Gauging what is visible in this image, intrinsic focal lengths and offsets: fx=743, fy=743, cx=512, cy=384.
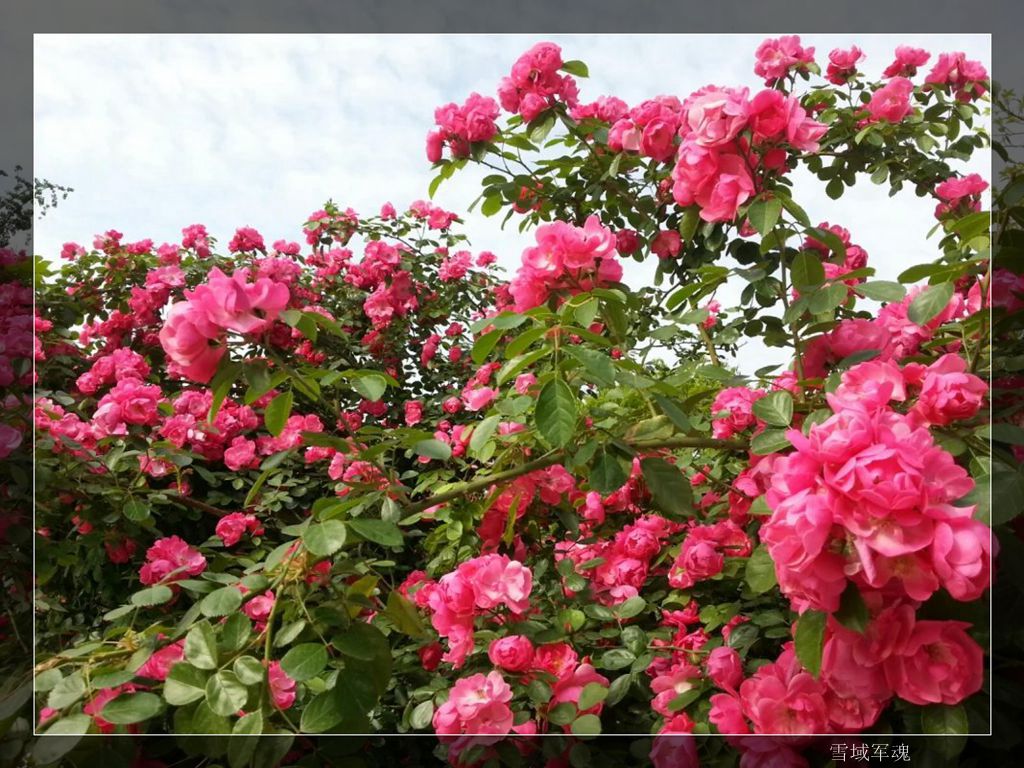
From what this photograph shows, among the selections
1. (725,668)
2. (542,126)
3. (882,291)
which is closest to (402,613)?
(725,668)

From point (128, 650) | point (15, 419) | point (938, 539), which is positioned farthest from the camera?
point (15, 419)

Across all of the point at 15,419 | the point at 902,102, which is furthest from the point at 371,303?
the point at 902,102

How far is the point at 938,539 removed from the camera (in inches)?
27.7

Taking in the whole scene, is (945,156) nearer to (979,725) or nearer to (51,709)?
(979,725)

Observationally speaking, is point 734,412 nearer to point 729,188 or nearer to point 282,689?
point 729,188

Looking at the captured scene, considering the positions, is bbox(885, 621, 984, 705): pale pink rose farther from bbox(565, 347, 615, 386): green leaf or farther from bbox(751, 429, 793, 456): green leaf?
bbox(565, 347, 615, 386): green leaf

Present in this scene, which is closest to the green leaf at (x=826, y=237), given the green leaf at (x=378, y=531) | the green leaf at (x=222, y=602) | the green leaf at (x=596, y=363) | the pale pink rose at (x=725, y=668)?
the green leaf at (x=596, y=363)

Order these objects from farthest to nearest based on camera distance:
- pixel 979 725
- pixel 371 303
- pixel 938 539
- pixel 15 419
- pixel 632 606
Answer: pixel 371 303 < pixel 15 419 < pixel 632 606 < pixel 979 725 < pixel 938 539

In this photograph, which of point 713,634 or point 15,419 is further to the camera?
point 15,419

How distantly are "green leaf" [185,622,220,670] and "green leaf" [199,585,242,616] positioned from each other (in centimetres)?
2

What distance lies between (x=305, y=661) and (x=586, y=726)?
1.44 feet

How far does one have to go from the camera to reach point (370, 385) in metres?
1.05

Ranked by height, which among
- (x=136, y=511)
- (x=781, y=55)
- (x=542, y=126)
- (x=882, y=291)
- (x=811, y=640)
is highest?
(x=781, y=55)

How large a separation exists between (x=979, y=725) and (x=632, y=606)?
566mm
